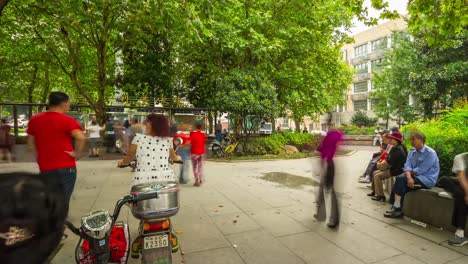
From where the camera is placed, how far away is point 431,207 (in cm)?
471

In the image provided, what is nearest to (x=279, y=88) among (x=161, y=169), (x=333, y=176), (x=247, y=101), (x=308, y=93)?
(x=308, y=93)

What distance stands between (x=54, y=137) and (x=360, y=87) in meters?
49.1

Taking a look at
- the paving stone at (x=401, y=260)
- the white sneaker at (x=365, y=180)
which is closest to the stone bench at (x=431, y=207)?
the paving stone at (x=401, y=260)

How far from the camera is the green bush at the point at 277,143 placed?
14.4 metres

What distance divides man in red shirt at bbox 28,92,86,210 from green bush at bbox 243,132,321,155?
36.2 feet

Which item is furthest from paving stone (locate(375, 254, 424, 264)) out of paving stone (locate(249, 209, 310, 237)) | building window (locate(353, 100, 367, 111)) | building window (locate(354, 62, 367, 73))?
building window (locate(354, 62, 367, 73))

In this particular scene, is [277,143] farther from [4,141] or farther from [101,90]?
[4,141]

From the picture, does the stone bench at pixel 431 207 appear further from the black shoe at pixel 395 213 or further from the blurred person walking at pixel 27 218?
the blurred person walking at pixel 27 218

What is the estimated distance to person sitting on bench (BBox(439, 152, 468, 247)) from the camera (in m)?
3.87

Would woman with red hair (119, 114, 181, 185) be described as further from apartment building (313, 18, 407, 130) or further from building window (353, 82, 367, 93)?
Result: building window (353, 82, 367, 93)

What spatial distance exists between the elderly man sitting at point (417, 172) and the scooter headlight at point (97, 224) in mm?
4804

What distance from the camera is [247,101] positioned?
13422mm

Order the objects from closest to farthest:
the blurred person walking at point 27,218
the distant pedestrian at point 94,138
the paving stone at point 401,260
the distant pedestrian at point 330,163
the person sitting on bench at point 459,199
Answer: the blurred person walking at point 27,218 → the paving stone at point 401,260 → the person sitting on bench at point 459,199 → the distant pedestrian at point 330,163 → the distant pedestrian at point 94,138

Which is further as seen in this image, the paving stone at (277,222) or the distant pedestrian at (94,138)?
the distant pedestrian at (94,138)
